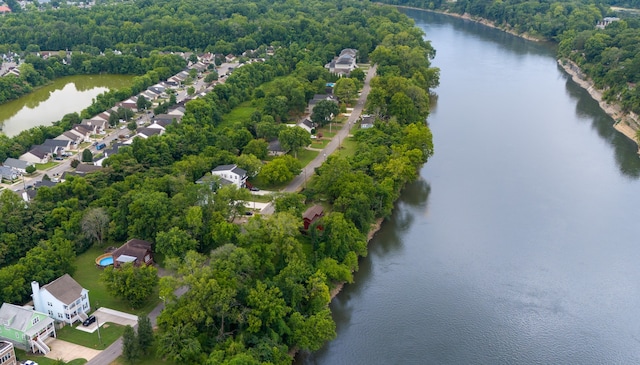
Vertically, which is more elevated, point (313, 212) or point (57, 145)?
point (313, 212)

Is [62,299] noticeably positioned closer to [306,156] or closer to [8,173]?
[8,173]

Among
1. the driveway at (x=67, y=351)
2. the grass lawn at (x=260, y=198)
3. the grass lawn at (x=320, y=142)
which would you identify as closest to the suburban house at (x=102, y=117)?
the grass lawn at (x=320, y=142)

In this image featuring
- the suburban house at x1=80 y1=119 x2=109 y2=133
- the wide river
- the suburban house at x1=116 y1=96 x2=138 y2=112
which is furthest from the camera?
the suburban house at x1=116 y1=96 x2=138 y2=112

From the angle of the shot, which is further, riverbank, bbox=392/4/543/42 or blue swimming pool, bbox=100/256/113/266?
riverbank, bbox=392/4/543/42

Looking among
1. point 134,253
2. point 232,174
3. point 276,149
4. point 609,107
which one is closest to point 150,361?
point 134,253

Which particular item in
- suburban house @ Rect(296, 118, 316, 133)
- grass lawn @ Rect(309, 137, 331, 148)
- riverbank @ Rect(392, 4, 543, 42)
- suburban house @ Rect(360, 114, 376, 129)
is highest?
riverbank @ Rect(392, 4, 543, 42)

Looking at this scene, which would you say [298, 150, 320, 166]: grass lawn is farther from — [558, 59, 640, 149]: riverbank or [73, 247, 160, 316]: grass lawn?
[558, 59, 640, 149]: riverbank

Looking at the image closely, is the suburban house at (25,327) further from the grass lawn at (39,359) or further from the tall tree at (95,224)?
the tall tree at (95,224)

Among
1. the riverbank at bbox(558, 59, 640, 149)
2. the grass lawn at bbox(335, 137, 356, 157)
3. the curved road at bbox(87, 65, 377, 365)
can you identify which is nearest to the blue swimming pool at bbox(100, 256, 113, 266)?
the curved road at bbox(87, 65, 377, 365)
